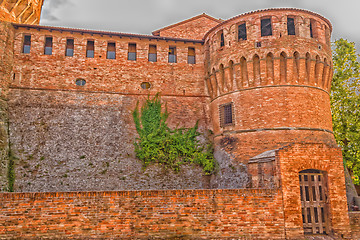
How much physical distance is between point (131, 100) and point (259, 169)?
32.8ft

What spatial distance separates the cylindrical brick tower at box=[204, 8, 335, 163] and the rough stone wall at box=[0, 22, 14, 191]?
41.8 feet

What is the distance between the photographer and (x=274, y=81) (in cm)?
1673

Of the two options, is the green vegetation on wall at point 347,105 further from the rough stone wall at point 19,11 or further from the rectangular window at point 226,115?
the rough stone wall at point 19,11

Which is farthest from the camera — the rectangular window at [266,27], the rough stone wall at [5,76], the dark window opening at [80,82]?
the dark window opening at [80,82]

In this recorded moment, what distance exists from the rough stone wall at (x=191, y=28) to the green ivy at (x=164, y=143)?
8.08 metres

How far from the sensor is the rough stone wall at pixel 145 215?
29.1ft

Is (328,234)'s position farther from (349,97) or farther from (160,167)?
(349,97)

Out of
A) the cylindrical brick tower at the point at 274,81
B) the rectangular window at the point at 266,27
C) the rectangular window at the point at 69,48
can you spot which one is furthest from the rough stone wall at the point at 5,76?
the rectangular window at the point at 266,27

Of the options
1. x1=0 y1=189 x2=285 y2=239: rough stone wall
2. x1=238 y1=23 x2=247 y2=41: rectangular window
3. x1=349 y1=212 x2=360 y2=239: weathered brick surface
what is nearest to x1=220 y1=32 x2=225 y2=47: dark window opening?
x1=238 y1=23 x2=247 y2=41: rectangular window

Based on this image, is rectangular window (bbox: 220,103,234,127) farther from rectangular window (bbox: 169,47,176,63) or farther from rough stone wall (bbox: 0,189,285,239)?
rough stone wall (bbox: 0,189,285,239)

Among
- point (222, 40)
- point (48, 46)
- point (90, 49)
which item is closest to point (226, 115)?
point (222, 40)

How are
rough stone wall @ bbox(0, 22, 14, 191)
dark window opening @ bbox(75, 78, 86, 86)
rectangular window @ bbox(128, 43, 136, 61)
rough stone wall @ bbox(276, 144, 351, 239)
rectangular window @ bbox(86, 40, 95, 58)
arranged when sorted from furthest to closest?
1. rectangular window @ bbox(128, 43, 136, 61)
2. rectangular window @ bbox(86, 40, 95, 58)
3. dark window opening @ bbox(75, 78, 86, 86)
4. rough stone wall @ bbox(0, 22, 14, 191)
5. rough stone wall @ bbox(276, 144, 351, 239)

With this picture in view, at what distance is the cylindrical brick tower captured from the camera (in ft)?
53.1

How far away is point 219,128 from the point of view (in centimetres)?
1822
